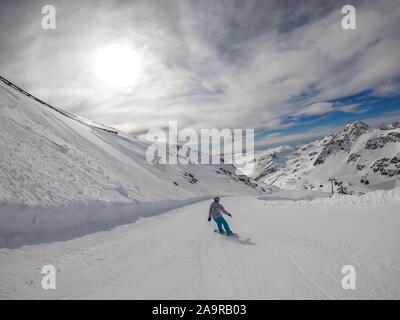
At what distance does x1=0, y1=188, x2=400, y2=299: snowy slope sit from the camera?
4340mm

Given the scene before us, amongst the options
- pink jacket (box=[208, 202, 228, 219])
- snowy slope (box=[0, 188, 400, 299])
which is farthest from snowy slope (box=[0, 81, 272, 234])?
pink jacket (box=[208, 202, 228, 219])

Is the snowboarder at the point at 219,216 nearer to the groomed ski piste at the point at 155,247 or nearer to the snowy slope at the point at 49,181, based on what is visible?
the groomed ski piste at the point at 155,247

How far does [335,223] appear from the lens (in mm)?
9242

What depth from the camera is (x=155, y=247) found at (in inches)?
291

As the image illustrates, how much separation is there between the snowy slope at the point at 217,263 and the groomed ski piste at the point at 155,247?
A: 0.10 feet

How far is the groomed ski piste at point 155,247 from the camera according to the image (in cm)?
446

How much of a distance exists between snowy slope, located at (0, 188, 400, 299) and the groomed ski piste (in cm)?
3

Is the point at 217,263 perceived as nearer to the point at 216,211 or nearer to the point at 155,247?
the point at 155,247

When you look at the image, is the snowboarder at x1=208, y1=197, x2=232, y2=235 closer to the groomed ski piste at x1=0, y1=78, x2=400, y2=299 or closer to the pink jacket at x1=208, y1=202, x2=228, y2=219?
the pink jacket at x1=208, y1=202, x2=228, y2=219

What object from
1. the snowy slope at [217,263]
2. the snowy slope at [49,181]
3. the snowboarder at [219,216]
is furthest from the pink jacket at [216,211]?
the snowy slope at [49,181]

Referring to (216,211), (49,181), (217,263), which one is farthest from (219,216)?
(49,181)
